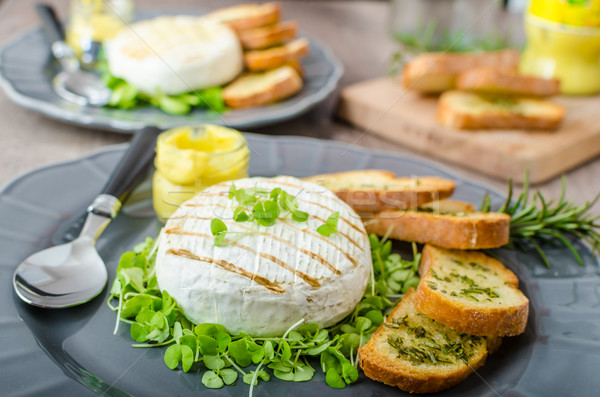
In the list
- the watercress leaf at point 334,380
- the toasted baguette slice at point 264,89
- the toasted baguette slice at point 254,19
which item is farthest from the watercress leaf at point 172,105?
the watercress leaf at point 334,380

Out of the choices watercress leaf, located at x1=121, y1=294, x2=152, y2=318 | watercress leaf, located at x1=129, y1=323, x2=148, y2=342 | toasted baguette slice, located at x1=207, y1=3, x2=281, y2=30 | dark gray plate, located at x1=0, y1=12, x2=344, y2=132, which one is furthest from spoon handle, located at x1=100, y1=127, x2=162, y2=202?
toasted baguette slice, located at x1=207, y1=3, x2=281, y2=30

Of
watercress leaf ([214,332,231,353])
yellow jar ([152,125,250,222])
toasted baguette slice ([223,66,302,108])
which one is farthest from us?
toasted baguette slice ([223,66,302,108])

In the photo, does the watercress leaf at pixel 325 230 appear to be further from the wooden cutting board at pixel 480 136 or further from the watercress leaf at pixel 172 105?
the watercress leaf at pixel 172 105

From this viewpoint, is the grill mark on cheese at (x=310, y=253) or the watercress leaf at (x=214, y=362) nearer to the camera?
the watercress leaf at (x=214, y=362)

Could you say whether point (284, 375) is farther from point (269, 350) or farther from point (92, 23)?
point (92, 23)

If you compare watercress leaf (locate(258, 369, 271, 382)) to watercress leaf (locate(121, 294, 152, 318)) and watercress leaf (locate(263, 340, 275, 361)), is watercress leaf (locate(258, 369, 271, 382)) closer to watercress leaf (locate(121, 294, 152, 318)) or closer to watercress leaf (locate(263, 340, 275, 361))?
watercress leaf (locate(263, 340, 275, 361))

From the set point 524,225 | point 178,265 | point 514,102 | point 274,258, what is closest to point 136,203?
point 178,265
